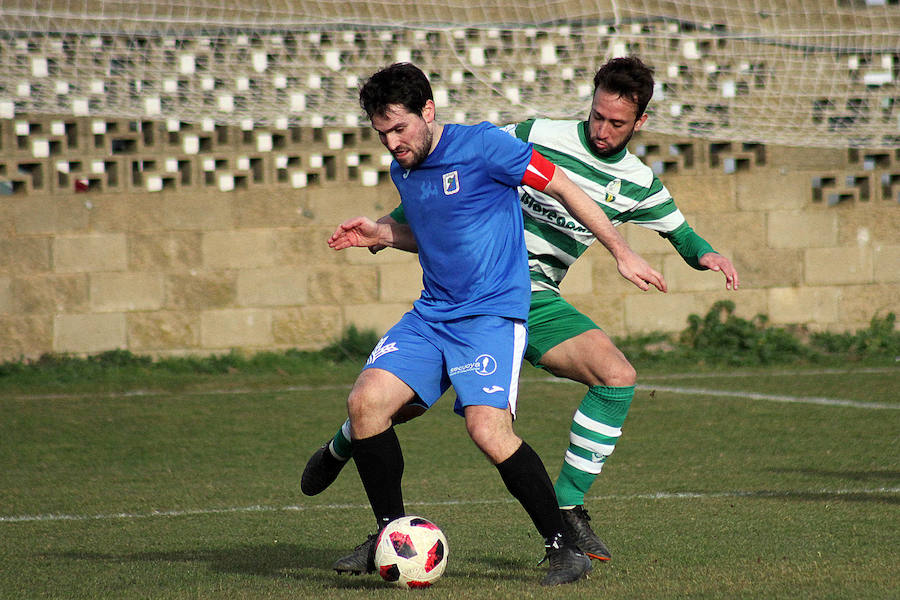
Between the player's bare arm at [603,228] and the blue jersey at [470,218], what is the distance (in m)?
0.13

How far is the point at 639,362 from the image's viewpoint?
11109 millimetres

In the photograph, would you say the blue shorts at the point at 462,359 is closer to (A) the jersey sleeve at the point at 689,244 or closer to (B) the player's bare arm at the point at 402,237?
(B) the player's bare arm at the point at 402,237

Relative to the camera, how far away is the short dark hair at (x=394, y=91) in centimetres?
385

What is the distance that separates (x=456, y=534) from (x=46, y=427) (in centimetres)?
448

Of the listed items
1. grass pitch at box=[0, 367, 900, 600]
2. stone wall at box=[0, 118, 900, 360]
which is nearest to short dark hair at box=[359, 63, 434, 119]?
grass pitch at box=[0, 367, 900, 600]

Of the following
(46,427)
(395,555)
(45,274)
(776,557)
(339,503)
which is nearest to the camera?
(395,555)

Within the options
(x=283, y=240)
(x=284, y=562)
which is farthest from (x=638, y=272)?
(x=283, y=240)

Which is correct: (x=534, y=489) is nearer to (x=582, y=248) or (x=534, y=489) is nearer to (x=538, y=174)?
(x=538, y=174)

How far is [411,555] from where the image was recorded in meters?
3.84

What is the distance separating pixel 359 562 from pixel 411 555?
32cm

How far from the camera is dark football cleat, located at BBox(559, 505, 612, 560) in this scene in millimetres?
4086

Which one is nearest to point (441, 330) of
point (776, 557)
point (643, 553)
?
point (643, 553)

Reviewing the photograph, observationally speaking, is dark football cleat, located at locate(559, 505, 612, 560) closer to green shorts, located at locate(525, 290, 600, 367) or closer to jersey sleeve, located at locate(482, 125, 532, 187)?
green shorts, located at locate(525, 290, 600, 367)

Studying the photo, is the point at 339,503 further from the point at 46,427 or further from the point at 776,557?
the point at 46,427
